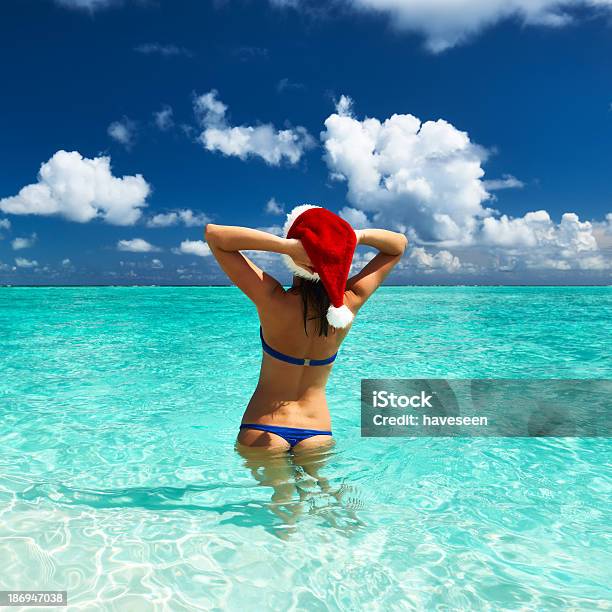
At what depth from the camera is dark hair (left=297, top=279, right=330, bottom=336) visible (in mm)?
2432

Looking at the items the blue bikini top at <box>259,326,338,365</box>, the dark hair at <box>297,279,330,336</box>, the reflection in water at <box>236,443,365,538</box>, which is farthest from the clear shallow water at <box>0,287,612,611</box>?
the dark hair at <box>297,279,330,336</box>

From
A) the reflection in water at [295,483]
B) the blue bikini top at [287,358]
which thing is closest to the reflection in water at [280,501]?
the reflection in water at [295,483]

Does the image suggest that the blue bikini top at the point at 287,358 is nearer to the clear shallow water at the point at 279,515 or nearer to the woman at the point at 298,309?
the woman at the point at 298,309

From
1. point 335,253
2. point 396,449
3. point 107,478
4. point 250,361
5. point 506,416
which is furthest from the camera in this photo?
point 250,361

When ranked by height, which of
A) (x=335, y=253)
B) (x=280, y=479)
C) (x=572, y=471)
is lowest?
(x=572, y=471)

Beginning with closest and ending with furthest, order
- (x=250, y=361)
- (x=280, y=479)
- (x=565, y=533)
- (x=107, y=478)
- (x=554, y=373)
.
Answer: (x=280, y=479), (x=565, y=533), (x=107, y=478), (x=554, y=373), (x=250, y=361)

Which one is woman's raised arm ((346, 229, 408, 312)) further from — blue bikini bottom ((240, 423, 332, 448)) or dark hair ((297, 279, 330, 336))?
blue bikini bottom ((240, 423, 332, 448))

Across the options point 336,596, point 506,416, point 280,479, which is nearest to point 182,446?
point 280,479

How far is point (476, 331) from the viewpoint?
1530 centimetres

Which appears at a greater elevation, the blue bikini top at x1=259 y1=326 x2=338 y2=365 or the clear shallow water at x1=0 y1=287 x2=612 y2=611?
the blue bikini top at x1=259 y1=326 x2=338 y2=365

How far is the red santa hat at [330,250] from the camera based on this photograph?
2186 mm

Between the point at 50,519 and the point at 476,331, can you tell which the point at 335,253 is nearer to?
the point at 50,519

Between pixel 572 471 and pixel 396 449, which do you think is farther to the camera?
pixel 396 449

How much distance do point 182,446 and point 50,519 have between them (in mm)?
1976
